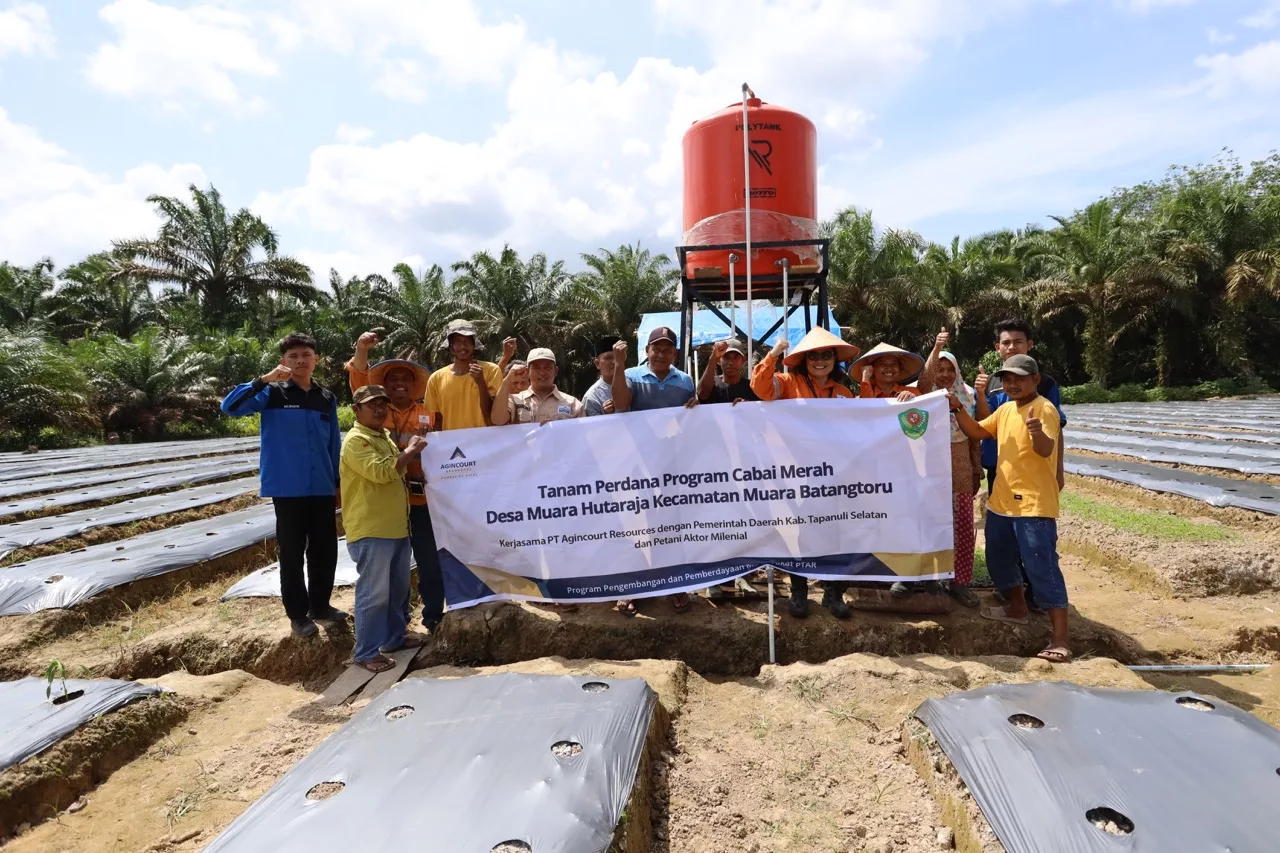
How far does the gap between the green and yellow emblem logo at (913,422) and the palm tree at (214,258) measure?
94.7ft

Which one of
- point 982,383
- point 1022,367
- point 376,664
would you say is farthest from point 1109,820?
point 376,664

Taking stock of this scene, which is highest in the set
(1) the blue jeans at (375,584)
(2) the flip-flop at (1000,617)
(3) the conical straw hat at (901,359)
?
(3) the conical straw hat at (901,359)

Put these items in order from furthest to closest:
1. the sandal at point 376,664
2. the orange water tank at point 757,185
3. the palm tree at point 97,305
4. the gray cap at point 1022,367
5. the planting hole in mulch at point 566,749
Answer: the palm tree at point 97,305 < the orange water tank at point 757,185 < the sandal at point 376,664 < the gray cap at point 1022,367 < the planting hole in mulch at point 566,749

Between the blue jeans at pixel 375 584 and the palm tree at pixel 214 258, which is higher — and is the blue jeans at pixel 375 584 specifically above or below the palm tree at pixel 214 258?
below

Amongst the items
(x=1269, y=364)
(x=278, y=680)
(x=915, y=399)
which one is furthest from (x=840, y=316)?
(x=278, y=680)

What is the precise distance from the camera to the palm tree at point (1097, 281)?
21.1m

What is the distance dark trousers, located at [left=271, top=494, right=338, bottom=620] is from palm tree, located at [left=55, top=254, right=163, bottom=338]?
31.0 m

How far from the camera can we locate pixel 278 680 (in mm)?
4164

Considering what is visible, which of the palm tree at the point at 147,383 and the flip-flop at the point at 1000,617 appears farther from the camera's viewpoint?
the palm tree at the point at 147,383

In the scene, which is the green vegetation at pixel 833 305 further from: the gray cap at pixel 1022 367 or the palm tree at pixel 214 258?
the gray cap at pixel 1022 367

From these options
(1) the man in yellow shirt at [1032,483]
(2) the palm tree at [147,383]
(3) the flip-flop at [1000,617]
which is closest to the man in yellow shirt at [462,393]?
(1) the man in yellow shirt at [1032,483]

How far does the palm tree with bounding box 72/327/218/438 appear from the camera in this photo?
59.6ft

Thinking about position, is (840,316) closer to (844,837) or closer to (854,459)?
(854,459)

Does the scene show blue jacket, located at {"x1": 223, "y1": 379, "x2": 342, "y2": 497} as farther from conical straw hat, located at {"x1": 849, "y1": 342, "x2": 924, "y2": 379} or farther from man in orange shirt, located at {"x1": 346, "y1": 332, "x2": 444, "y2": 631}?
conical straw hat, located at {"x1": 849, "y1": 342, "x2": 924, "y2": 379}
